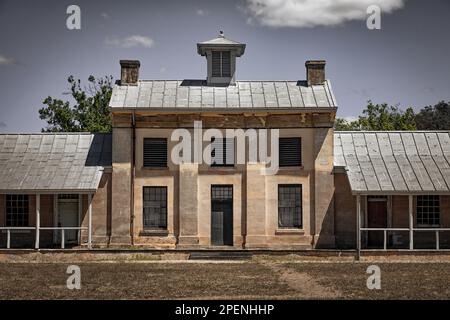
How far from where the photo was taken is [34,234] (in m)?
31.2

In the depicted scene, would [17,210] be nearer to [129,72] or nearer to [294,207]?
[129,72]

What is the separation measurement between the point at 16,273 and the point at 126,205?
8137 mm

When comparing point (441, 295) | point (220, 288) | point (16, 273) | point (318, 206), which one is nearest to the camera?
point (441, 295)

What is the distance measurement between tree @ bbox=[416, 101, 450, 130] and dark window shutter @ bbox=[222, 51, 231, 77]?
50.5 metres

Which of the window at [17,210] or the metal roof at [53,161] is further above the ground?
the metal roof at [53,161]

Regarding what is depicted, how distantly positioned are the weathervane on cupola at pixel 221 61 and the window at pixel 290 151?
155 inches

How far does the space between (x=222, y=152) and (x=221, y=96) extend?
105 inches

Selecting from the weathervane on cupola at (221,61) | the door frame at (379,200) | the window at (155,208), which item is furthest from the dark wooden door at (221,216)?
the door frame at (379,200)

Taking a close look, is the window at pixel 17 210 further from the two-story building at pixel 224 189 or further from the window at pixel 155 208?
the window at pixel 155 208

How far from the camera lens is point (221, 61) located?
3347 cm

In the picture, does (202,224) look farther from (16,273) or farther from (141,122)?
(16,273)

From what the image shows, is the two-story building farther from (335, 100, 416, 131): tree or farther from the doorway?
(335, 100, 416, 131): tree

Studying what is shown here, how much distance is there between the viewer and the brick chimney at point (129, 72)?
32969 millimetres
